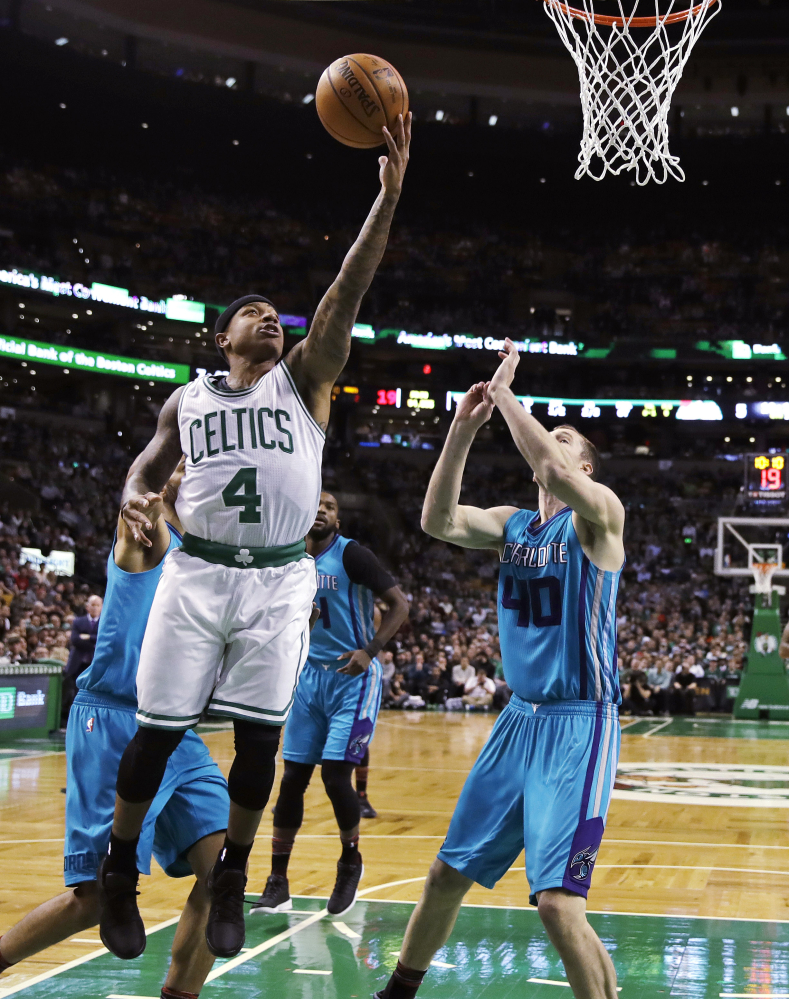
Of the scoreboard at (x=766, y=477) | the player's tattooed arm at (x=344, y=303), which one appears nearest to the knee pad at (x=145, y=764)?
the player's tattooed arm at (x=344, y=303)

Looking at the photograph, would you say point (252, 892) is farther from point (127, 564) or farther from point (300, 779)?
point (127, 564)

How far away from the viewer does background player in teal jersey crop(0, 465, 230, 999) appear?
13.9ft

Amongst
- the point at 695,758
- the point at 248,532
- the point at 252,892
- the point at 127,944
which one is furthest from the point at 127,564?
the point at 695,758

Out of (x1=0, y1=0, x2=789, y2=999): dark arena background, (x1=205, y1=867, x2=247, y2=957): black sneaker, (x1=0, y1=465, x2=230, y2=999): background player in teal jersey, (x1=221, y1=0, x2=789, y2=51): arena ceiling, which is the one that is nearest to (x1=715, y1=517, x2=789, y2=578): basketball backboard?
(x1=0, y1=0, x2=789, y2=999): dark arena background

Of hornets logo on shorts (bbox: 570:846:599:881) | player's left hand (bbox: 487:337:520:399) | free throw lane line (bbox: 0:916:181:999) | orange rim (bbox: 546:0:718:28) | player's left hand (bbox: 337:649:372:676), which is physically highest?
orange rim (bbox: 546:0:718:28)

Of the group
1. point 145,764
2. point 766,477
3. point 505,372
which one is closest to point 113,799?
point 145,764

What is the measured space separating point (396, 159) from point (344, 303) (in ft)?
1.75

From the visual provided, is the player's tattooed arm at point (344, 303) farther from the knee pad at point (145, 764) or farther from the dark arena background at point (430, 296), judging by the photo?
the dark arena background at point (430, 296)

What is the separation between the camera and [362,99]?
14.1 feet

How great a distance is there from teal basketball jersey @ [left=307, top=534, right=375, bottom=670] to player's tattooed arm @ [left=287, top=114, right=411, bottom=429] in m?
3.31

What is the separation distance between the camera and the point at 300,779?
6.88 m

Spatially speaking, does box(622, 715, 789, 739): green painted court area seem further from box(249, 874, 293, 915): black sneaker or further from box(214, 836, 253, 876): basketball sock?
box(214, 836, 253, 876): basketball sock

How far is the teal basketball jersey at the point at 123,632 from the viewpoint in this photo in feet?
14.4

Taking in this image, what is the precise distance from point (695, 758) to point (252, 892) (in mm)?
9607
